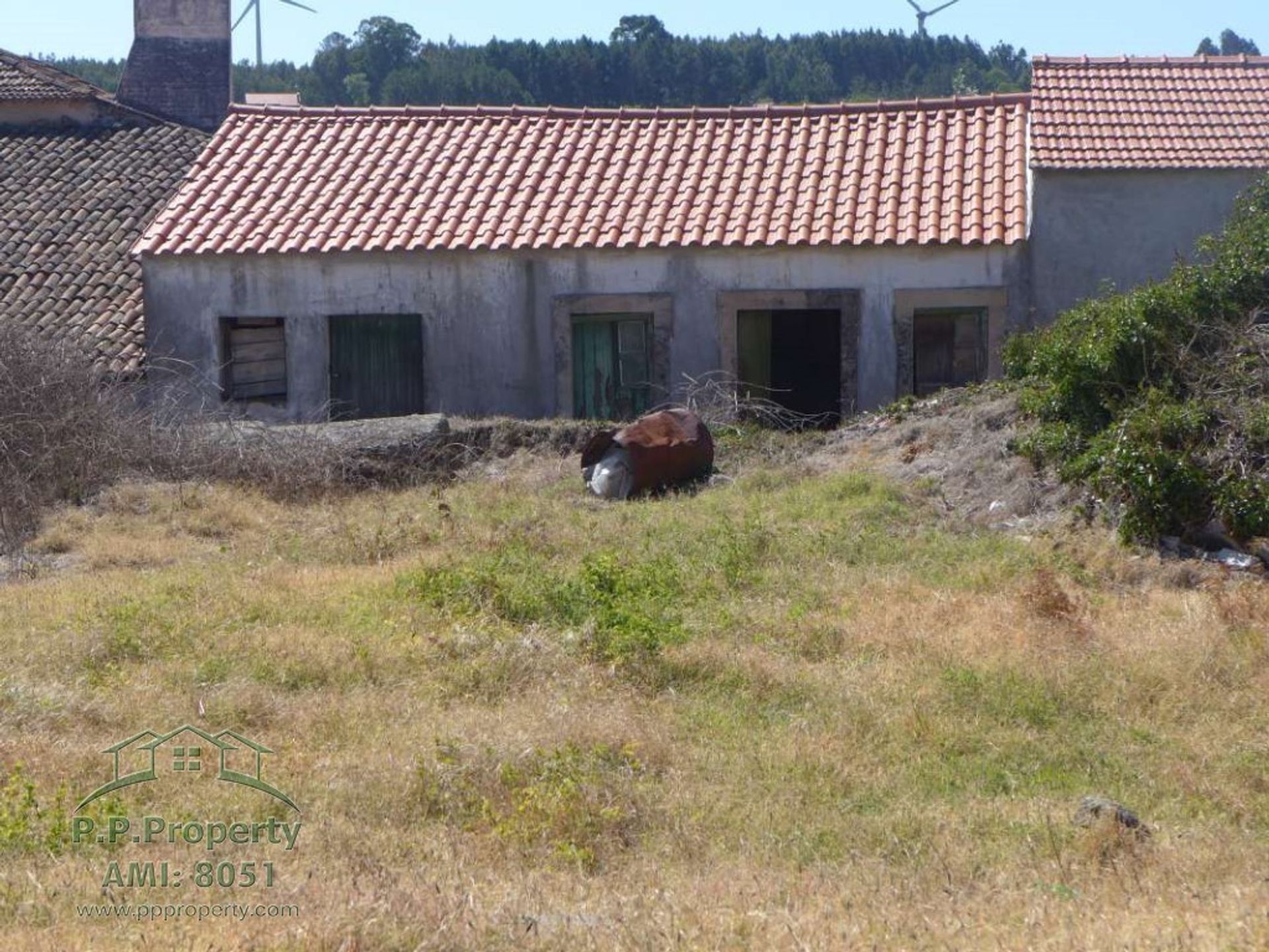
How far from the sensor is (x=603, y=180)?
57.5 feet

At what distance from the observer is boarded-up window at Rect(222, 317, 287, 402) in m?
17.1

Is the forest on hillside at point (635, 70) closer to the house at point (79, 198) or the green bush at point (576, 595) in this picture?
the house at point (79, 198)

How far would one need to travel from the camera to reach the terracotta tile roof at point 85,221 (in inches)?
699

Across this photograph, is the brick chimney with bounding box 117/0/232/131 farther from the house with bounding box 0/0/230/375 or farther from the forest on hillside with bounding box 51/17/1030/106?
the forest on hillside with bounding box 51/17/1030/106

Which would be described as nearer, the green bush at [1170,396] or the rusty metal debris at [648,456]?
the green bush at [1170,396]

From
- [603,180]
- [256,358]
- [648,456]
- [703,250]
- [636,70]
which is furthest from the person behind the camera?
[636,70]

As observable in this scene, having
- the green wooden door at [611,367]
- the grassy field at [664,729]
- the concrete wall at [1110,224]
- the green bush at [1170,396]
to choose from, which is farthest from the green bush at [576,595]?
the concrete wall at [1110,224]

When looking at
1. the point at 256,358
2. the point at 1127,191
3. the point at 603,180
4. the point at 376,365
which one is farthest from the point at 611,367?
the point at 1127,191

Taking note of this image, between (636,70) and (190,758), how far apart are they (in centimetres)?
4811

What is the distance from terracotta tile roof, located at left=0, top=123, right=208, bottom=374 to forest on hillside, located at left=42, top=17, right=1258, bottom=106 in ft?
88.1

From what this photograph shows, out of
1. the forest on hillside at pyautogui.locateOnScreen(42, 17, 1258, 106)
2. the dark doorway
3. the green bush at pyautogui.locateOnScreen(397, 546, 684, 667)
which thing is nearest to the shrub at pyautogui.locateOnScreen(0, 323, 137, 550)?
the green bush at pyautogui.locateOnScreen(397, 546, 684, 667)

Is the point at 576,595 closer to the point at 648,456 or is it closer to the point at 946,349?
the point at 648,456

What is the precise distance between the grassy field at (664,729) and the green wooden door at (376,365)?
593 cm

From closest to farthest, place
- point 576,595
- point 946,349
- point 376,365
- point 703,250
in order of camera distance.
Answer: point 576,595 → point 703,250 → point 946,349 → point 376,365
